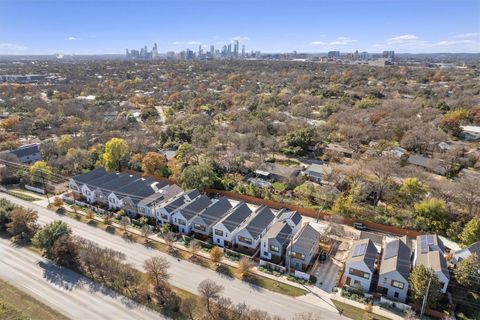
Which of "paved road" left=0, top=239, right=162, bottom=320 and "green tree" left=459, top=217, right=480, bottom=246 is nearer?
"paved road" left=0, top=239, right=162, bottom=320

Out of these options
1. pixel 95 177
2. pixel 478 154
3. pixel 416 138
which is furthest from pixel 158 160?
pixel 478 154

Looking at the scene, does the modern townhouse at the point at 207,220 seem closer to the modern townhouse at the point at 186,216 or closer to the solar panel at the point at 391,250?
the modern townhouse at the point at 186,216

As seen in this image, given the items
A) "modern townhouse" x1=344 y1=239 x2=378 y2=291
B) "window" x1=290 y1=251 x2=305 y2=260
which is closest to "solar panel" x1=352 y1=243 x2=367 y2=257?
"modern townhouse" x1=344 y1=239 x2=378 y2=291

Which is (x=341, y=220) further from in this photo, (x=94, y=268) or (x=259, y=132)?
(x=259, y=132)

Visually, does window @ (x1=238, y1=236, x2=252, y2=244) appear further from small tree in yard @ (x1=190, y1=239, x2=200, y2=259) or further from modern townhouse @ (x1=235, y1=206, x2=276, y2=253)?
small tree in yard @ (x1=190, y1=239, x2=200, y2=259)

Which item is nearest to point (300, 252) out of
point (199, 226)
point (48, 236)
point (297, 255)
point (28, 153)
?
point (297, 255)

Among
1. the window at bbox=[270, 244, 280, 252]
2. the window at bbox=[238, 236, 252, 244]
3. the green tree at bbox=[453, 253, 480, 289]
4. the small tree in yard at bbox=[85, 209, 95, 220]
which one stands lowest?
the small tree in yard at bbox=[85, 209, 95, 220]

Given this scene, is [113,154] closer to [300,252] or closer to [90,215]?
[90,215]
